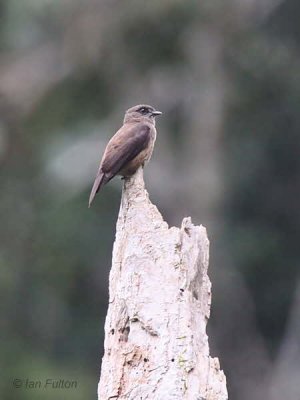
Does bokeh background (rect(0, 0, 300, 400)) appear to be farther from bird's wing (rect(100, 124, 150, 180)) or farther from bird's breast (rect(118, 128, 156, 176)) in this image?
bird's breast (rect(118, 128, 156, 176))

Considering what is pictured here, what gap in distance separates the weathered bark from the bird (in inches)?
76.7

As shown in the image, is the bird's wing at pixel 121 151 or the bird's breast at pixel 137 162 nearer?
the bird's breast at pixel 137 162

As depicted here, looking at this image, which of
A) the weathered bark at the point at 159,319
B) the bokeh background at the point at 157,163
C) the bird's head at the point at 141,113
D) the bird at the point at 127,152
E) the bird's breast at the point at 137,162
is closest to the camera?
the weathered bark at the point at 159,319

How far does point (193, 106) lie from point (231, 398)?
606 cm

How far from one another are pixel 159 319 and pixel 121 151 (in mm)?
3125

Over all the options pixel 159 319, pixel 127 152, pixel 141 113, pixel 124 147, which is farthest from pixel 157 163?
pixel 159 319

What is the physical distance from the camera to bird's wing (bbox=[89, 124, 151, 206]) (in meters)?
12.0

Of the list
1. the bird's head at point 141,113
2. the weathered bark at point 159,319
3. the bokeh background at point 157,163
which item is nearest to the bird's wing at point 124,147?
the bird's head at point 141,113

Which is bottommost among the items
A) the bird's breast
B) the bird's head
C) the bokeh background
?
the bird's breast

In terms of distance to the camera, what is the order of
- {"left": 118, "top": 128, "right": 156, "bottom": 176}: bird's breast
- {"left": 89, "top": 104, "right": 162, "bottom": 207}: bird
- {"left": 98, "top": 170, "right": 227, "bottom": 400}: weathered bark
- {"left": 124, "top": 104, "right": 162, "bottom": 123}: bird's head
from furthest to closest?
{"left": 124, "top": 104, "right": 162, "bottom": 123}: bird's head, {"left": 89, "top": 104, "right": 162, "bottom": 207}: bird, {"left": 118, "top": 128, "right": 156, "bottom": 176}: bird's breast, {"left": 98, "top": 170, "right": 227, "bottom": 400}: weathered bark

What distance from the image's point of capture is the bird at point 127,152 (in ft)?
39.1

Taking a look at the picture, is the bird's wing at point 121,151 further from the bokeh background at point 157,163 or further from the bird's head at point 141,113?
the bokeh background at point 157,163

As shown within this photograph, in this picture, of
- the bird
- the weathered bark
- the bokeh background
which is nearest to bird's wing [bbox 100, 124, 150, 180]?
the bird

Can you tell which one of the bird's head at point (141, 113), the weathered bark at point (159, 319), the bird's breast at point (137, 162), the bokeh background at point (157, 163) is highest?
the bokeh background at point (157, 163)
